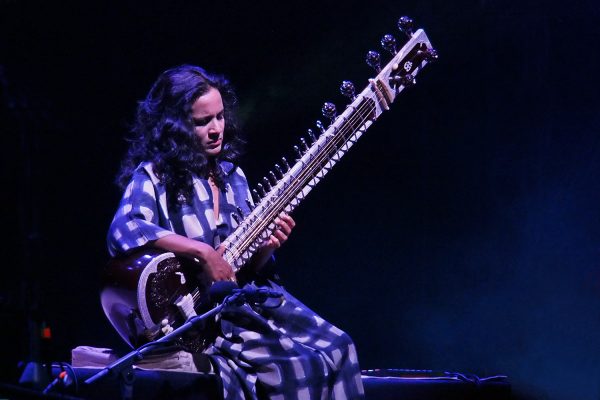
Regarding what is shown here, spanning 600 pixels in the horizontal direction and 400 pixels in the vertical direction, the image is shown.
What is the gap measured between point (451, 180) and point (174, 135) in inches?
78.0

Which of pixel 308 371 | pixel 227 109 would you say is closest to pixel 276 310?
pixel 308 371

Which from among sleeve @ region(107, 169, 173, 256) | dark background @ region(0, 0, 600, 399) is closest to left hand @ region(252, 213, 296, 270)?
sleeve @ region(107, 169, 173, 256)

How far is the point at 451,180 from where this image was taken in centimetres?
462

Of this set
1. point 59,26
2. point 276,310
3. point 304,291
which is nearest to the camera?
point 276,310

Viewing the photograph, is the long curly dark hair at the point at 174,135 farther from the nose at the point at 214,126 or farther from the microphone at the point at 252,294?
the microphone at the point at 252,294

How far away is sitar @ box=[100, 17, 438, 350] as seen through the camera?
278 centimetres

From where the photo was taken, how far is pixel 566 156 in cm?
468

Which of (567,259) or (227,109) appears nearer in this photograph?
(227,109)

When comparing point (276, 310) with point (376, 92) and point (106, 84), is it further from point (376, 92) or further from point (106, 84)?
point (106, 84)

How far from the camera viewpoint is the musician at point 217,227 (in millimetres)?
2762

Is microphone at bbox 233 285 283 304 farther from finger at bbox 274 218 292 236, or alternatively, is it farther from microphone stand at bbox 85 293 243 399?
finger at bbox 274 218 292 236

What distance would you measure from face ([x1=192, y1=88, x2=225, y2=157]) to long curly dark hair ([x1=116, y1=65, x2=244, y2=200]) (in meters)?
0.02

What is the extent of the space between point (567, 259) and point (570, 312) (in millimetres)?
310

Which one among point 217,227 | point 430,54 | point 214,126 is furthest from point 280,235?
point 430,54
